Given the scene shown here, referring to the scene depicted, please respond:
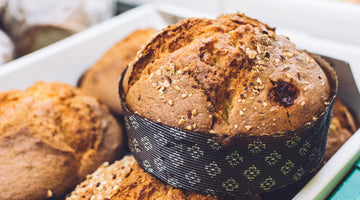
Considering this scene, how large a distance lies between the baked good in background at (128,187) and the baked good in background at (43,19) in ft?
4.79

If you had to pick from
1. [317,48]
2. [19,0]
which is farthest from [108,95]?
[19,0]

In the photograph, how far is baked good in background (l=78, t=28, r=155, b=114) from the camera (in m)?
1.78

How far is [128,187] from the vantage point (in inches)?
45.6

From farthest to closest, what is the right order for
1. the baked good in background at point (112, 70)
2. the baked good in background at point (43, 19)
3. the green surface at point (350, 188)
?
the baked good in background at point (43, 19), the baked good in background at point (112, 70), the green surface at point (350, 188)

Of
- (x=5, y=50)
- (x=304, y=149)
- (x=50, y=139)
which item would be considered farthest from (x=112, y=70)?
(x=304, y=149)

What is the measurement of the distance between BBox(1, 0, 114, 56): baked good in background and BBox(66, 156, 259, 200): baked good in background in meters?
1.46

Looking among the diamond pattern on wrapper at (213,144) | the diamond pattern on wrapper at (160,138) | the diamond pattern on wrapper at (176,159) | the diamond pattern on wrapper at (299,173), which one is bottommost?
the diamond pattern on wrapper at (299,173)

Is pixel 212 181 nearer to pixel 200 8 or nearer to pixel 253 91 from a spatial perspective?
pixel 253 91

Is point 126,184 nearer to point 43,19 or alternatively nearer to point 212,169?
point 212,169

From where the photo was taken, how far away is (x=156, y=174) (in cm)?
113

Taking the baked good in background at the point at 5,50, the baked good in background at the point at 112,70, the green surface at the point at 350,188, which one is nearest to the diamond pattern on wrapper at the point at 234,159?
the green surface at the point at 350,188

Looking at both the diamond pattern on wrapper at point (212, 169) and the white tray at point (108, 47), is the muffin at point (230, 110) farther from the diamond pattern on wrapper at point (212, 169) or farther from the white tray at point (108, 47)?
the white tray at point (108, 47)

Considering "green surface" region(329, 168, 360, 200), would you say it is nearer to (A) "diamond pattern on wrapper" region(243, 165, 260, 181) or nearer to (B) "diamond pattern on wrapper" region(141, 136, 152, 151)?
(A) "diamond pattern on wrapper" region(243, 165, 260, 181)

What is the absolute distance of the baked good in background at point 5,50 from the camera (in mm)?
2032
